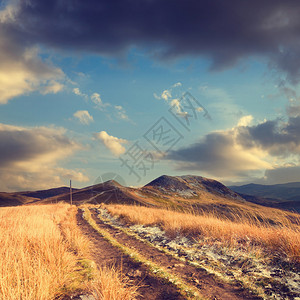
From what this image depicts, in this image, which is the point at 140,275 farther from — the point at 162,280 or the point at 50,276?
the point at 50,276

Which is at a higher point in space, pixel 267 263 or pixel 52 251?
pixel 52 251

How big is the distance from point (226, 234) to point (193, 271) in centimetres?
317

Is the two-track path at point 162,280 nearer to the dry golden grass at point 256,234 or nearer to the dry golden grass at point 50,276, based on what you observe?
the dry golden grass at point 50,276

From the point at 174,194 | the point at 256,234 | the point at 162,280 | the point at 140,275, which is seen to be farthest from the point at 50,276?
the point at 174,194

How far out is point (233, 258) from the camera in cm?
647

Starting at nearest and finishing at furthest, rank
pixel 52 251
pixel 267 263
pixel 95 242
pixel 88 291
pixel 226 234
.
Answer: pixel 88 291 < pixel 52 251 < pixel 267 263 < pixel 226 234 < pixel 95 242

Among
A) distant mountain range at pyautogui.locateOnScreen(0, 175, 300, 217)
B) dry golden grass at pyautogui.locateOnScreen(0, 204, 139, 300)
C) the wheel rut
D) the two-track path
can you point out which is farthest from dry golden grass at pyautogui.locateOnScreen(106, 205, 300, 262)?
distant mountain range at pyautogui.locateOnScreen(0, 175, 300, 217)

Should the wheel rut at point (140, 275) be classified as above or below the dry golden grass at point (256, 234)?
below

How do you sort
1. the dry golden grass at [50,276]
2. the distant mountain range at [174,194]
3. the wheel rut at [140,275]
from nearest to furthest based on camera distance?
1. the dry golden grass at [50,276]
2. the wheel rut at [140,275]
3. the distant mountain range at [174,194]

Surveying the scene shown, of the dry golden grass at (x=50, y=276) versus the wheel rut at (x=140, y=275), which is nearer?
the dry golden grass at (x=50, y=276)

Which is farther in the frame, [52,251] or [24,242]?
[24,242]

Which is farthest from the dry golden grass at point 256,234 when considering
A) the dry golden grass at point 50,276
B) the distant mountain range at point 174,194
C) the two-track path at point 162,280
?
the distant mountain range at point 174,194

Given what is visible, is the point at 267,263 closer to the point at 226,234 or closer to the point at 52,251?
the point at 226,234

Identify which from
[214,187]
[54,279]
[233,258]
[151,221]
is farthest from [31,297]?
[214,187]
